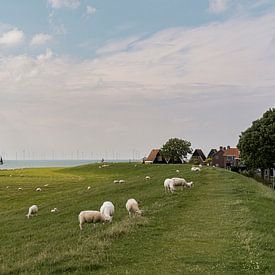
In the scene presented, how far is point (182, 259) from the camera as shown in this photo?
13734mm

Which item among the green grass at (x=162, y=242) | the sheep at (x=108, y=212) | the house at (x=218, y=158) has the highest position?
the house at (x=218, y=158)

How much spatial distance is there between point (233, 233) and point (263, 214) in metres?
6.47

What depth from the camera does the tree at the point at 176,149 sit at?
15462cm

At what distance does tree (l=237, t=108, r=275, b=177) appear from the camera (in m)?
84.7

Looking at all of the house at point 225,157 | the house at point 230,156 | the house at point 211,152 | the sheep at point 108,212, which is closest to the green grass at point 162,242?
the sheep at point 108,212

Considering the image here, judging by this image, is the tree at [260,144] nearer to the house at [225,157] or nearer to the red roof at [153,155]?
the house at [225,157]

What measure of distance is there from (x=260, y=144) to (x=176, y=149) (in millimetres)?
70094

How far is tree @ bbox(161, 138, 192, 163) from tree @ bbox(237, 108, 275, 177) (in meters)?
65.5

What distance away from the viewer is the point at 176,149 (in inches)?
6083

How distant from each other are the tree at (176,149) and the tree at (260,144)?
6551 cm

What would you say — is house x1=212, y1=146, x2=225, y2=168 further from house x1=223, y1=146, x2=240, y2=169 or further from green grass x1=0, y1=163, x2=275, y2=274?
green grass x1=0, y1=163, x2=275, y2=274

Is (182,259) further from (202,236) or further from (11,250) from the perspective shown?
(11,250)

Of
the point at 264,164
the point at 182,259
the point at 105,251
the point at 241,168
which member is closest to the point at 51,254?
the point at 105,251

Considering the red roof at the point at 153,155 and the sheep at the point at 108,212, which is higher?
the red roof at the point at 153,155
